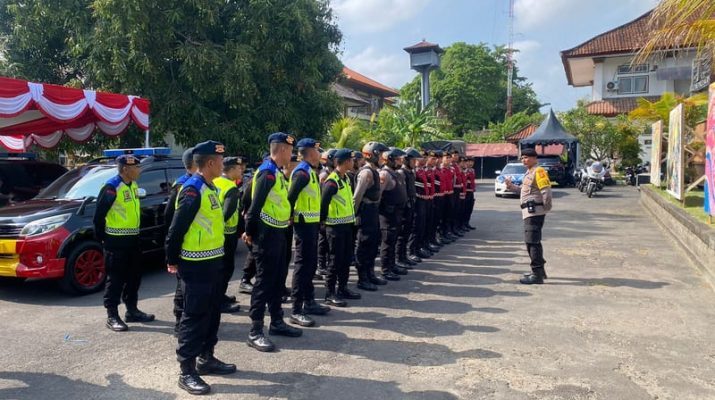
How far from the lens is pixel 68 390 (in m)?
3.92

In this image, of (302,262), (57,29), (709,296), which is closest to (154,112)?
(57,29)

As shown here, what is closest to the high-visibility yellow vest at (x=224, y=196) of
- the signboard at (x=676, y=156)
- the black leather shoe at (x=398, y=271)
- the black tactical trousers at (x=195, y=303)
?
the black tactical trousers at (x=195, y=303)

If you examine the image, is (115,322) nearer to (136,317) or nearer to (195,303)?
(136,317)

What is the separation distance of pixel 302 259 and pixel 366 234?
152cm

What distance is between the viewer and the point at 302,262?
5477mm

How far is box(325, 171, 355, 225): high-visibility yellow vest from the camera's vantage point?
603cm

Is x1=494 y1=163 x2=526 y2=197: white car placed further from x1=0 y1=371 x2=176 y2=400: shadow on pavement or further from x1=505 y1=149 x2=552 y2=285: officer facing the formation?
x1=0 y1=371 x2=176 y2=400: shadow on pavement

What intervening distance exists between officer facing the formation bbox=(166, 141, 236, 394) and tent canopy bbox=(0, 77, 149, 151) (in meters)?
7.03

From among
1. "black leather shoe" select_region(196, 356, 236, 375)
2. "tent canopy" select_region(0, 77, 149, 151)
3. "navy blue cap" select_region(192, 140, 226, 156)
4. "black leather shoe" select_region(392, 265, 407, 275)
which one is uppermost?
"tent canopy" select_region(0, 77, 149, 151)

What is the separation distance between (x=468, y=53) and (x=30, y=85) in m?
51.9

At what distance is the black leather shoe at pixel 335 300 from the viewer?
20.1ft

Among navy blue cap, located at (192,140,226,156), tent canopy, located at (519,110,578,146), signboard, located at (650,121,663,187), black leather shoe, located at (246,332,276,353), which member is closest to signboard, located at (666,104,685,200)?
signboard, located at (650,121,663,187)

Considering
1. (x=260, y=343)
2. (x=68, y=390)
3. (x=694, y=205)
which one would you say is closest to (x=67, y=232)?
(x=68, y=390)

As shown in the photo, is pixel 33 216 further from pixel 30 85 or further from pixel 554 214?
pixel 554 214
